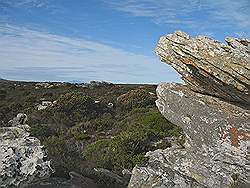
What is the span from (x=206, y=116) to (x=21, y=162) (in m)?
4.90

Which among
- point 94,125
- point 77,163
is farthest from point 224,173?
point 94,125

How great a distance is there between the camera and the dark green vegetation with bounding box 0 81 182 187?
47.4ft

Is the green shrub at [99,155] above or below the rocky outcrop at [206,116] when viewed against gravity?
below

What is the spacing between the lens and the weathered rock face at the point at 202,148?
1006cm

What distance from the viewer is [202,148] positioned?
34.9 feet

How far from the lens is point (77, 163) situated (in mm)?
13539

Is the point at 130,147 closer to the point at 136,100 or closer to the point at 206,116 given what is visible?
the point at 206,116

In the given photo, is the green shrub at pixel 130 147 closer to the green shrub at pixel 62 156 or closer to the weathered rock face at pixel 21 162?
Answer: the green shrub at pixel 62 156

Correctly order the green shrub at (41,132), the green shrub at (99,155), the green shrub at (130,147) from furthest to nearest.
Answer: the green shrub at (41,132) → the green shrub at (130,147) → the green shrub at (99,155)

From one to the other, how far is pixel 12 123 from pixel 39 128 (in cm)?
562

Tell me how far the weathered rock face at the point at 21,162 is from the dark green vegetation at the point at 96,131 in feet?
2.52

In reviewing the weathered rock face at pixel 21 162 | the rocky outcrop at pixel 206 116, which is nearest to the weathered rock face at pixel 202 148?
the rocky outcrop at pixel 206 116

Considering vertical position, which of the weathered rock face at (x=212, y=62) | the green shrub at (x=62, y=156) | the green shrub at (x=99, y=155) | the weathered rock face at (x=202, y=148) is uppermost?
the weathered rock face at (x=212, y=62)

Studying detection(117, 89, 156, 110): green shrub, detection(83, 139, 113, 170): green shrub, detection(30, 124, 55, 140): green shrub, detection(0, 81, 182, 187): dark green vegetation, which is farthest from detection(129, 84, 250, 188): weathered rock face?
detection(117, 89, 156, 110): green shrub
